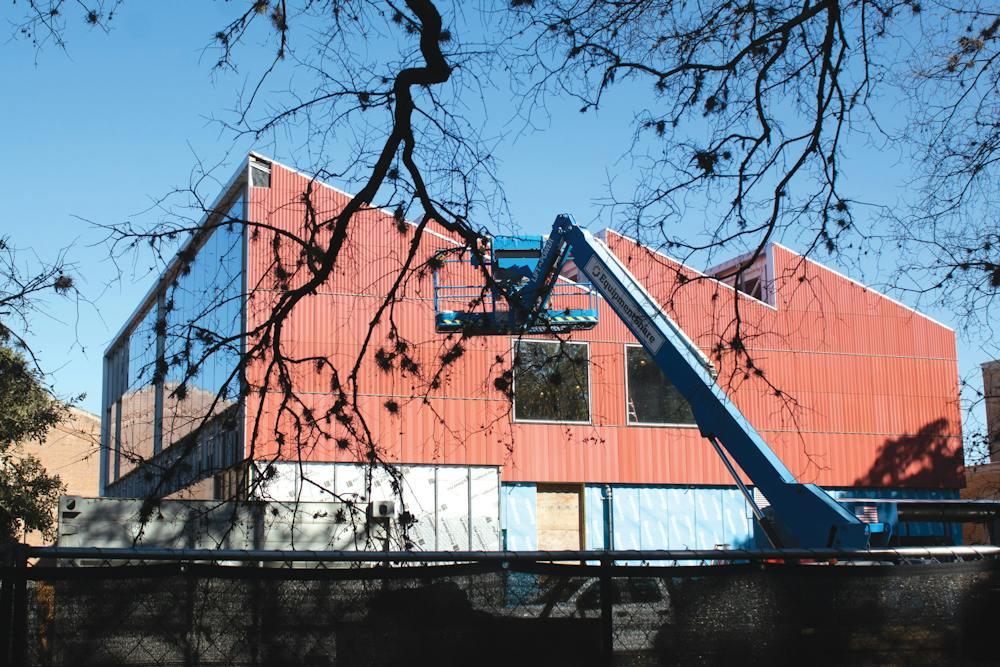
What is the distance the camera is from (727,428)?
13.9 meters

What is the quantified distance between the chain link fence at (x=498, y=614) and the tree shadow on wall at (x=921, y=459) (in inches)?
1125

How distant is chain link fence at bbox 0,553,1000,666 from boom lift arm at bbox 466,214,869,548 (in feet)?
18.7

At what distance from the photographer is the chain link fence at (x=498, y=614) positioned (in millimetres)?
4164

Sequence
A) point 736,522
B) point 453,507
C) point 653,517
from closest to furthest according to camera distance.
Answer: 1. point 453,507
2. point 653,517
3. point 736,522

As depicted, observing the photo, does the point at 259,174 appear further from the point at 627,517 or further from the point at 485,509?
the point at 627,517

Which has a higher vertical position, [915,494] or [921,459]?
[921,459]

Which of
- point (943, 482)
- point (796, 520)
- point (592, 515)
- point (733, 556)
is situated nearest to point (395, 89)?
point (733, 556)

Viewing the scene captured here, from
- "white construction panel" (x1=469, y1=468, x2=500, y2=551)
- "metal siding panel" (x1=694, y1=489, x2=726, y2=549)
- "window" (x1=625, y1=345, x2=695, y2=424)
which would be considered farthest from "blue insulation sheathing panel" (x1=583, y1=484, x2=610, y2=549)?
"white construction panel" (x1=469, y1=468, x2=500, y2=551)

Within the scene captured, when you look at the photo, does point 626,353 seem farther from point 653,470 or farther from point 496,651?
point 496,651

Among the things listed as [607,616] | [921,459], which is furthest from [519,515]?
[607,616]

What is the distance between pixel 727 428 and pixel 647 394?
54.1 feet

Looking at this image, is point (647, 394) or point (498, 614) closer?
point (498, 614)

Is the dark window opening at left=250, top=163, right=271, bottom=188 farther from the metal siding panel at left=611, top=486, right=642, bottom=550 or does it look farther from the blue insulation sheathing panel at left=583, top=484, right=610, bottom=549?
the metal siding panel at left=611, top=486, right=642, bottom=550

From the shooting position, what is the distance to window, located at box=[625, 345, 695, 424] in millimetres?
30016
